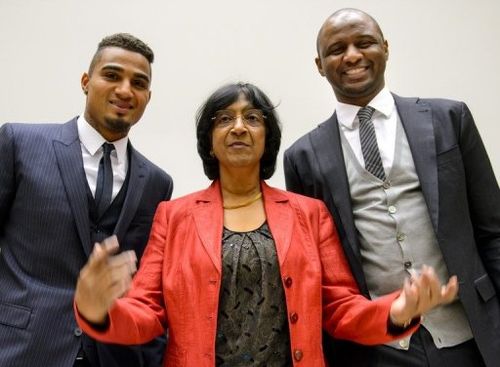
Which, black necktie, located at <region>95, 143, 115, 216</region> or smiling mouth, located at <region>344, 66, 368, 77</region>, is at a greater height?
smiling mouth, located at <region>344, 66, 368, 77</region>

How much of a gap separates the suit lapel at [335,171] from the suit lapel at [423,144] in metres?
0.21

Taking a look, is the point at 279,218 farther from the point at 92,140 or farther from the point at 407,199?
the point at 92,140

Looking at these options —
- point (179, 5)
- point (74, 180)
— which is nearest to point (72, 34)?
point (179, 5)

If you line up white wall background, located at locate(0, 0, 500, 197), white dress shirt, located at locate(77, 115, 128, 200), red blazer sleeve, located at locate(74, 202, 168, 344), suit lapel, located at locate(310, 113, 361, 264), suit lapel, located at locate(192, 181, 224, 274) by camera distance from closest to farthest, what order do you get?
red blazer sleeve, located at locate(74, 202, 168, 344), suit lapel, located at locate(192, 181, 224, 274), suit lapel, located at locate(310, 113, 361, 264), white dress shirt, located at locate(77, 115, 128, 200), white wall background, located at locate(0, 0, 500, 197)

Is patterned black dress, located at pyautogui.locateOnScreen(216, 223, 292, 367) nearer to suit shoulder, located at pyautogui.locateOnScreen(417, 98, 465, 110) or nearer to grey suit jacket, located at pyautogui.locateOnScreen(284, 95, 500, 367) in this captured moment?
grey suit jacket, located at pyautogui.locateOnScreen(284, 95, 500, 367)

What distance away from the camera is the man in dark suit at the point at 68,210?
1479 mm

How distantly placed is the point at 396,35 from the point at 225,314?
185 centimetres

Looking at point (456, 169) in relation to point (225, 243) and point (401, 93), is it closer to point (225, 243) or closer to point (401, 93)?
point (225, 243)

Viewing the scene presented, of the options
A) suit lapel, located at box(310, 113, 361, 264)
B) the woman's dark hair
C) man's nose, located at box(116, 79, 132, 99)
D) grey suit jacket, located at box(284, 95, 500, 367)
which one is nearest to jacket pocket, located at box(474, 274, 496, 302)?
grey suit jacket, located at box(284, 95, 500, 367)

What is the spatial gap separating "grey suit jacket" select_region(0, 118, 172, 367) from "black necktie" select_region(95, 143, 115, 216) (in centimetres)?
5

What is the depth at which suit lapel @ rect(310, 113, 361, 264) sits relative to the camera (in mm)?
1552

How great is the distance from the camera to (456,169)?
1.54m

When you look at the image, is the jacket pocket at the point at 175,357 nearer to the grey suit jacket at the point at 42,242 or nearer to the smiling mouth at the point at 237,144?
the grey suit jacket at the point at 42,242

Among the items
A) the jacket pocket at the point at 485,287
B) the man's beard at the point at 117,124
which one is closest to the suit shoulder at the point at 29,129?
the man's beard at the point at 117,124
